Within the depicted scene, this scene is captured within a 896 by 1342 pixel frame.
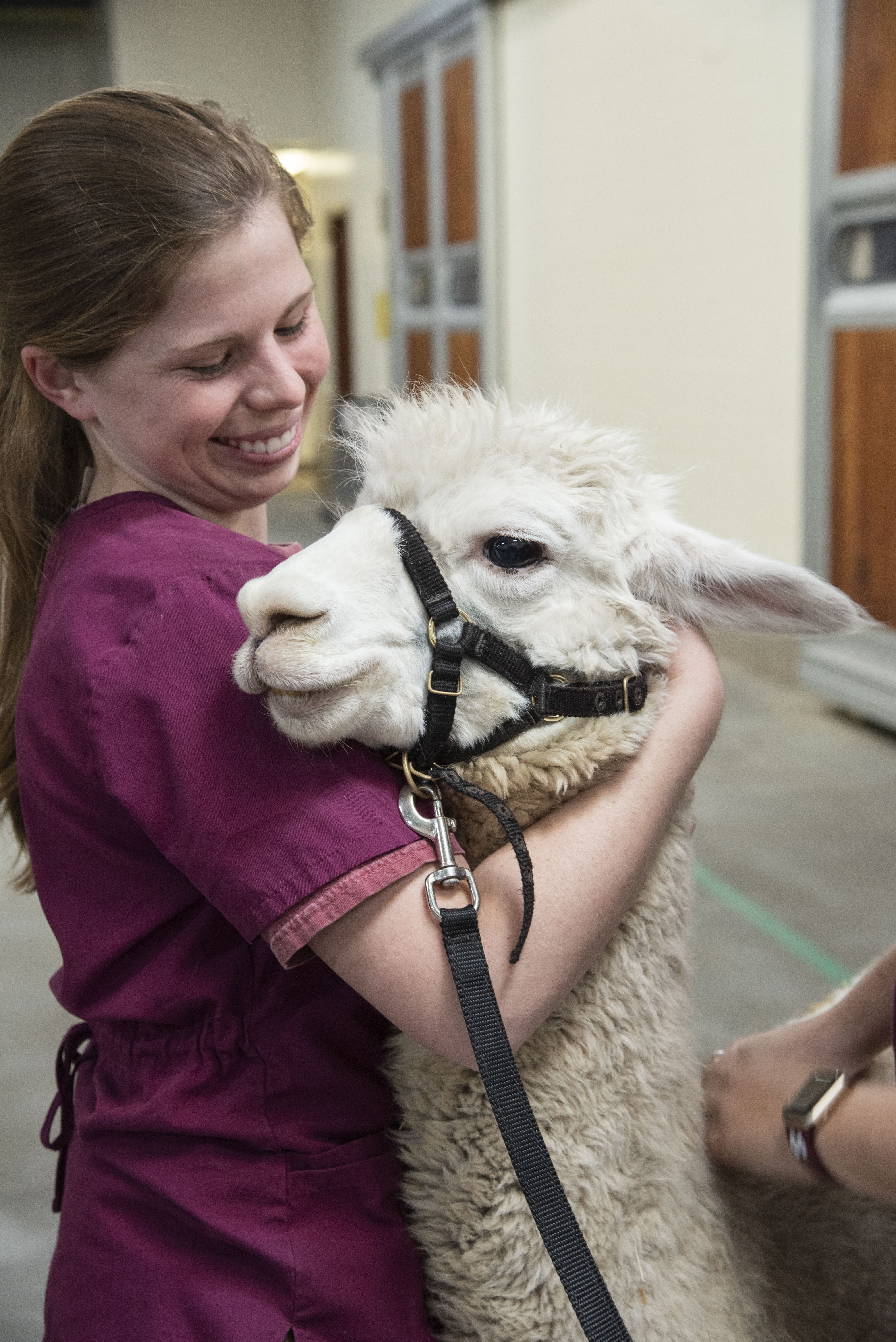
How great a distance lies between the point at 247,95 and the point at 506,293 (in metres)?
4.56

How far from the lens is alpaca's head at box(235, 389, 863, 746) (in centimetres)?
85

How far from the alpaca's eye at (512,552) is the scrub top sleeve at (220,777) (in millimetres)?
196

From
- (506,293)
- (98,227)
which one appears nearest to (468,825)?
(98,227)

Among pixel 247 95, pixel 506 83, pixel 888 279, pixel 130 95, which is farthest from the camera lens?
pixel 247 95

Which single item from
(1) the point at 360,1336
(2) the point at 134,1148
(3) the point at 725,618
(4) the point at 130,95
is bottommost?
(1) the point at 360,1336

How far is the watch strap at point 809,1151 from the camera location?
92cm

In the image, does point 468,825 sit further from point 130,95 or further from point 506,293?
point 506,293

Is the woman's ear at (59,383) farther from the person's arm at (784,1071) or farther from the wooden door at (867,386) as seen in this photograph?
the wooden door at (867,386)

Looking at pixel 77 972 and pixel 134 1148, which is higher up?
pixel 77 972

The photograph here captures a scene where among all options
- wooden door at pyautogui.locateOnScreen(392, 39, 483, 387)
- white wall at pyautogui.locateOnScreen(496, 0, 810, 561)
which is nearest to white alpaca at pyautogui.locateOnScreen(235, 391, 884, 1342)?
white wall at pyautogui.locateOnScreen(496, 0, 810, 561)

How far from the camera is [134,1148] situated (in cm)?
93

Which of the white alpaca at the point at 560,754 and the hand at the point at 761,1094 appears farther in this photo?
the hand at the point at 761,1094

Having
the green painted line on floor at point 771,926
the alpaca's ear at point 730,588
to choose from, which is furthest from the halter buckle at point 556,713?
the green painted line on floor at point 771,926

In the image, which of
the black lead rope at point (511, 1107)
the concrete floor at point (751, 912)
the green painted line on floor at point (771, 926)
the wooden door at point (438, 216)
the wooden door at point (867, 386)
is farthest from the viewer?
the wooden door at point (438, 216)
